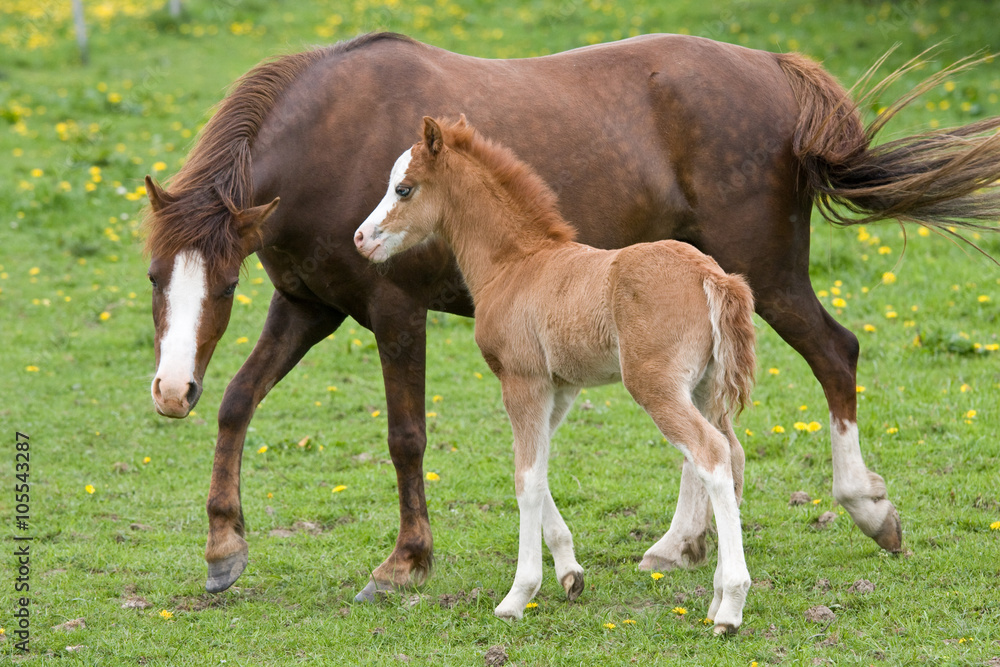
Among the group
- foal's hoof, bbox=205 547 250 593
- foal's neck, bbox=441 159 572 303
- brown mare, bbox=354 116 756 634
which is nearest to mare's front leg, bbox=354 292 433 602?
brown mare, bbox=354 116 756 634

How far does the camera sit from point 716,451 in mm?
3680

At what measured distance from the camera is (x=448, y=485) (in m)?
5.99

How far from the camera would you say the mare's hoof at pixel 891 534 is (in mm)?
4645

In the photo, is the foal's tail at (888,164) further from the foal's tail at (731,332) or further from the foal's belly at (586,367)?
the foal's belly at (586,367)

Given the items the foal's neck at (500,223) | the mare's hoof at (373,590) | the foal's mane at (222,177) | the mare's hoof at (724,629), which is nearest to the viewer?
the mare's hoof at (724,629)

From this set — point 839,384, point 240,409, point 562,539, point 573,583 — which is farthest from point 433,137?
point 839,384

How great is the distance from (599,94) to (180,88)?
1134 centimetres

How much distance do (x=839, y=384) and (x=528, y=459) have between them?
5.77ft

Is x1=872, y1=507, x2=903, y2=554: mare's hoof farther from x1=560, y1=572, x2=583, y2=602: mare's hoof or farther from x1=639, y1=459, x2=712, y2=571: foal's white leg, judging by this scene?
x1=560, y1=572, x2=583, y2=602: mare's hoof

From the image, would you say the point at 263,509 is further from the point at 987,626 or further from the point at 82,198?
the point at 82,198

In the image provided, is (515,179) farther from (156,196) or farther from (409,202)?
(156,196)

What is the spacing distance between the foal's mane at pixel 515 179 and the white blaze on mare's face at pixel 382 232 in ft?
0.76

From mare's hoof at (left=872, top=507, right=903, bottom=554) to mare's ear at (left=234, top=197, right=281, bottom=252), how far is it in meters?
3.08

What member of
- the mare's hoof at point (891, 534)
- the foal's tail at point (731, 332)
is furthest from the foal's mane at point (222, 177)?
the mare's hoof at point (891, 534)
